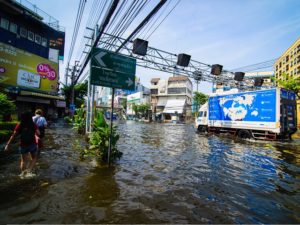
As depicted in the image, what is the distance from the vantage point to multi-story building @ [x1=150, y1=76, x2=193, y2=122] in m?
64.3

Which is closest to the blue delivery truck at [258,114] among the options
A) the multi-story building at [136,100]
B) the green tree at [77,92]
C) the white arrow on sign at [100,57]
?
the white arrow on sign at [100,57]

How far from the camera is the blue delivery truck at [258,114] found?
1528cm

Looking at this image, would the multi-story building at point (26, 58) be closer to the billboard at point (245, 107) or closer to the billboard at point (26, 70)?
the billboard at point (26, 70)

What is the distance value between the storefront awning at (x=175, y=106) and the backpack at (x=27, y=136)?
58257 mm

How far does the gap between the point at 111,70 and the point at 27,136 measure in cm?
316

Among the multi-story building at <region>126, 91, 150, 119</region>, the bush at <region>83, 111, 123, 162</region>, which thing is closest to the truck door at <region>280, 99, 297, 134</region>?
the bush at <region>83, 111, 123, 162</region>

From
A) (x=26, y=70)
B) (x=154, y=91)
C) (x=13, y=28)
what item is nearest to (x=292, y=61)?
(x=154, y=91)

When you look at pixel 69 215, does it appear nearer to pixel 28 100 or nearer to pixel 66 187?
pixel 66 187

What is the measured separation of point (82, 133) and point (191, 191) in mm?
13547

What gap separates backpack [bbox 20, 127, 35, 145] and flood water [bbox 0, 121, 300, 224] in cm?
101

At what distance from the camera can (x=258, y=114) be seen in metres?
16.3

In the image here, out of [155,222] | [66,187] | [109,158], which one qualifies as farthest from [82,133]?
[155,222]

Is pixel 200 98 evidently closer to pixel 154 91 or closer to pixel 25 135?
Result: pixel 154 91

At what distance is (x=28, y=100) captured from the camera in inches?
1019
